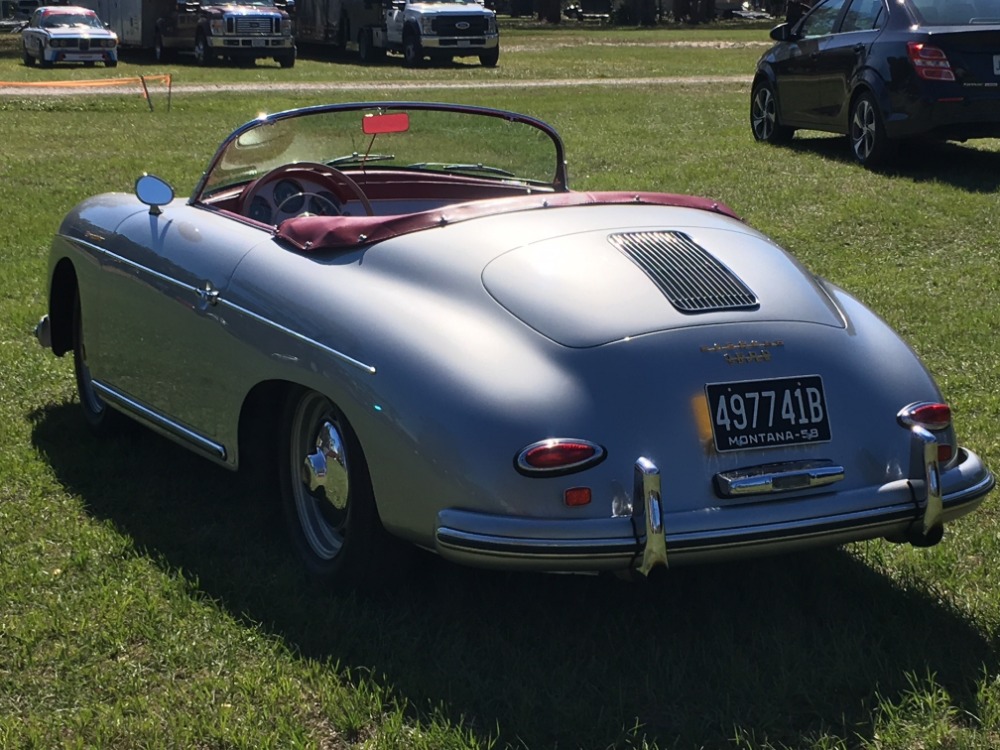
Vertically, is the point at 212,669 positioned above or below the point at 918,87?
below

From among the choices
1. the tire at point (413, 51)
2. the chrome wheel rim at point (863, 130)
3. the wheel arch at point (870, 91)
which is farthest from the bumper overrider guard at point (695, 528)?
the tire at point (413, 51)

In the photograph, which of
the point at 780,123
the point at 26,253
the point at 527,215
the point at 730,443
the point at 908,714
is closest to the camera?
the point at 908,714

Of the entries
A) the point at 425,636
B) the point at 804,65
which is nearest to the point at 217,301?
the point at 425,636

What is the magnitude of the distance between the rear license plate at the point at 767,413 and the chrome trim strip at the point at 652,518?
10.4 inches

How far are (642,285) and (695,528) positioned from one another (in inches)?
28.9

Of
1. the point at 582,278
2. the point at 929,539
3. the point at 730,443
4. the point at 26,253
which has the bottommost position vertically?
the point at 26,253

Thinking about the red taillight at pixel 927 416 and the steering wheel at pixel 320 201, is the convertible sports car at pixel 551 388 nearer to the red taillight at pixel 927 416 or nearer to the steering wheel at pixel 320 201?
the red taillight at pixel 927 416

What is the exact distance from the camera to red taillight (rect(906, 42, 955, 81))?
11.8 meters

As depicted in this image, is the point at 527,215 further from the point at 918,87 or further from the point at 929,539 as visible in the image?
the point at 918,87

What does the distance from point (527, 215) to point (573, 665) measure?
4.68 ft

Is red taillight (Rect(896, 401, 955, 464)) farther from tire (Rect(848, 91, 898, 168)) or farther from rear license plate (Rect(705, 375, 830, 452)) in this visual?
tire (Rect(848, 91, 898, 168))

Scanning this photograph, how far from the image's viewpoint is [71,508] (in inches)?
204

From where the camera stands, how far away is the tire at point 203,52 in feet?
108

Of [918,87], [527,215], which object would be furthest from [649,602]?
[918,87]
